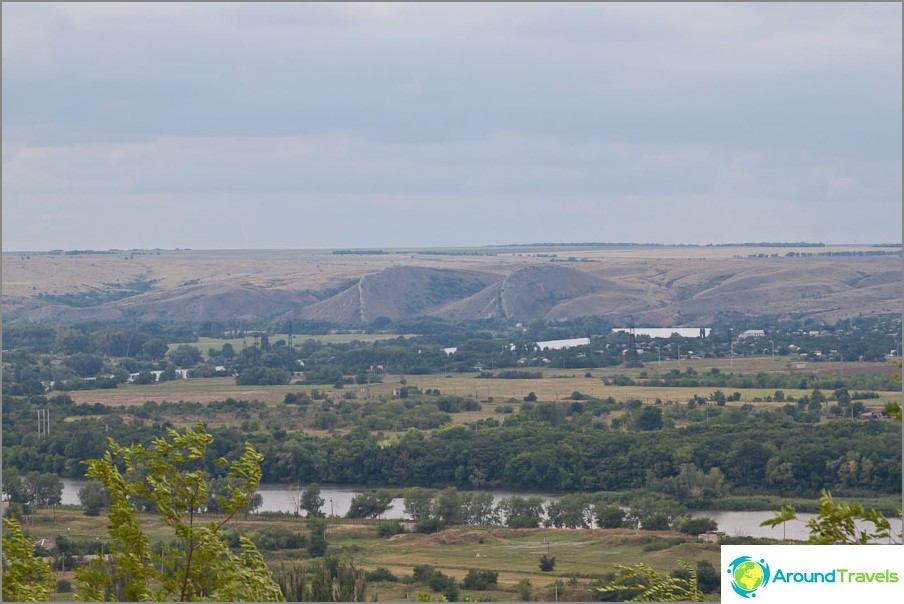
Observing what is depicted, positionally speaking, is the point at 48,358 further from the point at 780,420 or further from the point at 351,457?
the point at 780,420

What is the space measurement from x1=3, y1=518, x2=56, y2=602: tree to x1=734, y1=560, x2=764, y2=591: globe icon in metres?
4.78

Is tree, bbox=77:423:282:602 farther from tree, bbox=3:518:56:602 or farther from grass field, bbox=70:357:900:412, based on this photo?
grass field, bbox=70:357:900:412

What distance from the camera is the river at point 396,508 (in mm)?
27250

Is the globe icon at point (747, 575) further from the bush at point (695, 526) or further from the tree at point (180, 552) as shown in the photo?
the bush at point (695, 526)

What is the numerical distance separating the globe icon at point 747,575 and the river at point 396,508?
20645 mm

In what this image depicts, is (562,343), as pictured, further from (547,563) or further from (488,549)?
(547,563)

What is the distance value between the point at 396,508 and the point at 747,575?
27.2 meters

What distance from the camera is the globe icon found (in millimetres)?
5879

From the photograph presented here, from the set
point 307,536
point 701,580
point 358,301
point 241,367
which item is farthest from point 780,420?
point 358,301

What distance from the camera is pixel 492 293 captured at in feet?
375

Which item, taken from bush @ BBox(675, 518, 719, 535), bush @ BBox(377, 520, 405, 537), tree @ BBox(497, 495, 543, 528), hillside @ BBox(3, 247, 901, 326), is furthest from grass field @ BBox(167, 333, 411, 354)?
bush @ BBox(675, 518, 719, 535)

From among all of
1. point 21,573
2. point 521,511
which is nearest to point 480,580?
point 521,511

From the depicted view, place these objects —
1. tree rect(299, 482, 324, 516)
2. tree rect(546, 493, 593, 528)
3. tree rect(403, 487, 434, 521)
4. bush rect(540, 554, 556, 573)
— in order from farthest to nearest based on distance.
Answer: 1. tree rect(299, 482, 324, 516)
2. tree rect(403, 487, 434, 521)
3. tree rect(546, 493, 593, 528)
4. bush rect(540, 554, 556, 573)

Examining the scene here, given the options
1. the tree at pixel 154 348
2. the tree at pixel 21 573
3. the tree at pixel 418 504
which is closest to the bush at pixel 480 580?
the tree at pixel 418 504
